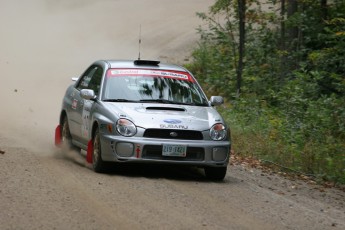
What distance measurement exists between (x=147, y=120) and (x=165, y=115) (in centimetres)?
34

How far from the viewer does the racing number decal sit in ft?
42.5

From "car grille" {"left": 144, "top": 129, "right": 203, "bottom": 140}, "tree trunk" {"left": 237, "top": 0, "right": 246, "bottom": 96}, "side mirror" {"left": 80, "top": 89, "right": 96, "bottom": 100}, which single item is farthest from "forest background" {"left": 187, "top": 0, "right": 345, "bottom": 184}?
"side mirror" {"left": 80, "top": 89, "right": 96, "bottom": 100}

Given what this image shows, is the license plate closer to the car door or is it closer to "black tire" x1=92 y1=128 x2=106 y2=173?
"black tire" x1=92 y1=128 x2=106 y2=173

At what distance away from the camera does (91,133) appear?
41.6 ft

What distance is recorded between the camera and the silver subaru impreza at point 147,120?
11.8 metres

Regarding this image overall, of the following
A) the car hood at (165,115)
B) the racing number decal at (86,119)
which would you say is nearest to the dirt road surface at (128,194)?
the racing number decal at (86,119)

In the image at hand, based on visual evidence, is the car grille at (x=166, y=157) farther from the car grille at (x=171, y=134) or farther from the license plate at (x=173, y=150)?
the car grille at (x=171, y=134)

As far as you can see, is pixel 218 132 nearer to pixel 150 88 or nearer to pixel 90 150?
pixel 150 88

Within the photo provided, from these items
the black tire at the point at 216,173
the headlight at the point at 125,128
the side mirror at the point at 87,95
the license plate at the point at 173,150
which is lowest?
the black tire at the point at 216,173

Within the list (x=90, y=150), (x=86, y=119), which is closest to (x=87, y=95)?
(x=86, y=119)

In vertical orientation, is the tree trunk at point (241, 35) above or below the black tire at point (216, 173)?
above

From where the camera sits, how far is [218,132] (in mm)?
12211

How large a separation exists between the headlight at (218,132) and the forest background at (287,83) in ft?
7.18

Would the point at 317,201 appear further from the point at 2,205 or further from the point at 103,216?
the point at 2,205
